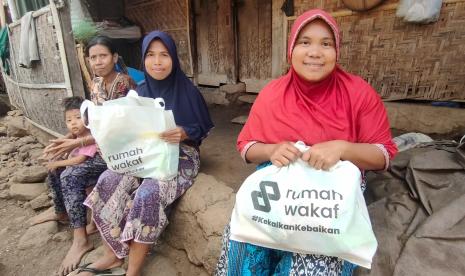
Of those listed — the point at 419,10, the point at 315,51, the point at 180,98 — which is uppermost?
the point at 419,10

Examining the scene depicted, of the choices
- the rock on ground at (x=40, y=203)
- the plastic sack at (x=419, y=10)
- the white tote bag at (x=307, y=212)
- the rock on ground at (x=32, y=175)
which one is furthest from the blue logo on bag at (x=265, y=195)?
the rock on ground at (x=32, y=175)

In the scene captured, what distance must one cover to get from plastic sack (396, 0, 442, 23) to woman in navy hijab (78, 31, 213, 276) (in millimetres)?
2038

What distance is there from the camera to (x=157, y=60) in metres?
2.21

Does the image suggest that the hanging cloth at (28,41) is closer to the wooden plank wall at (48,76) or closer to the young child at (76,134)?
the wooden plank wall at (48,76)

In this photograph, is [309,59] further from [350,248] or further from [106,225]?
[106,225]

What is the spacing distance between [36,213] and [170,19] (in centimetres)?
385

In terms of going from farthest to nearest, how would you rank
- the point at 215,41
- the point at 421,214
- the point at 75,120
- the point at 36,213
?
the point at 215,41
the point at 36,213
the point at 75,120
the point at 421,214

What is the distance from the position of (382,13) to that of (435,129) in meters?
1.26

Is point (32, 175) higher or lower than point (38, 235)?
higher

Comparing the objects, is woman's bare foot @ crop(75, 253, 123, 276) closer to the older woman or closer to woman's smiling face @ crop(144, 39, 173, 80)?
the older woman

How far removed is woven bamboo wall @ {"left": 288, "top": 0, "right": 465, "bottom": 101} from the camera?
9.12 ft

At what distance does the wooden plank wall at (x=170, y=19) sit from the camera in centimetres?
543

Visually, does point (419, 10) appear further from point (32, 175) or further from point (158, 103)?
point (32, 175)

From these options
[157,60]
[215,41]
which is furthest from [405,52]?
[215,41]
